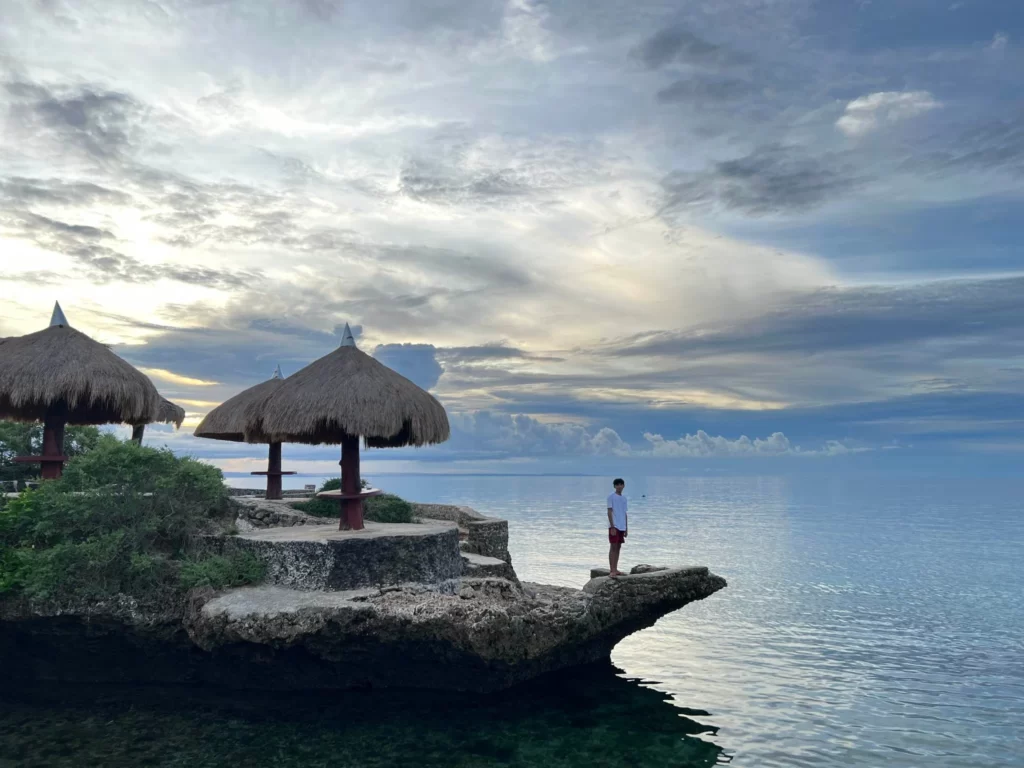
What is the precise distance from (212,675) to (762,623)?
66.9 feet

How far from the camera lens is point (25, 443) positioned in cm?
2775

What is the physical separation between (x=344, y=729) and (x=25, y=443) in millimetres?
20610

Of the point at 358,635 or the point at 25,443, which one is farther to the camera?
the point at 25,443

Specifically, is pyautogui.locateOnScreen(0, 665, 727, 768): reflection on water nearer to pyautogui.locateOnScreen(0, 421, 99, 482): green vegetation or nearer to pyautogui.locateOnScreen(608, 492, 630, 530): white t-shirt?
pyautogui.locateOnScreen(608, 492, 630, 530): white t-shirt

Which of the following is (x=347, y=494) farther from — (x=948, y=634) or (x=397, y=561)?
(x=948, y=634)

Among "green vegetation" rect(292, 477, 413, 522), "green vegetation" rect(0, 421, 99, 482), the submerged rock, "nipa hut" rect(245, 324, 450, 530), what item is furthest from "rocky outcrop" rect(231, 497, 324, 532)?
"green vegetation" rect(0, 421, 99, 482)

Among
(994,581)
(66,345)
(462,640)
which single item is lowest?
(994,581)

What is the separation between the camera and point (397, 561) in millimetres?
15547

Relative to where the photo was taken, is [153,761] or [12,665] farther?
[12,665]

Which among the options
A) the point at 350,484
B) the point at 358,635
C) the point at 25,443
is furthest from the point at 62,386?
the point at 25,443

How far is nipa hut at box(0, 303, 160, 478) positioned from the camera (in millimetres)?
18141

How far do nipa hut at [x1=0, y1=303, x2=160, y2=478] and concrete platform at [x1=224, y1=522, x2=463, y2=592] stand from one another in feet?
18.5

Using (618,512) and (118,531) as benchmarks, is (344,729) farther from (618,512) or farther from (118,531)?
(618,512)

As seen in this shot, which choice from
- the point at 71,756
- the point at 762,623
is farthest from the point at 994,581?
the point at 71,756
